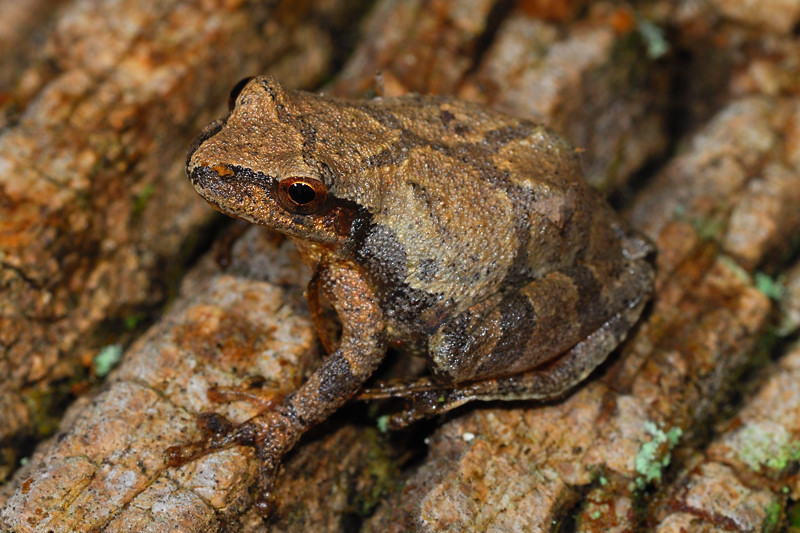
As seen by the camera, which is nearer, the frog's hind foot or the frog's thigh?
the frog's thigh

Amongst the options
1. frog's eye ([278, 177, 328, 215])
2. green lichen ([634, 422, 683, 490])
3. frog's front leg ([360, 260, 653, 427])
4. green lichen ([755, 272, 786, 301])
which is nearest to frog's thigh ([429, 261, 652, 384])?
frog's front leg ([360, 260, 653, 427])

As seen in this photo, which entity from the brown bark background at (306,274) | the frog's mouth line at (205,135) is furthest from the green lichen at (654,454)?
the frog's mouth line at (205,135)

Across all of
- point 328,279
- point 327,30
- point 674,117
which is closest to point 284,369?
point 328,279

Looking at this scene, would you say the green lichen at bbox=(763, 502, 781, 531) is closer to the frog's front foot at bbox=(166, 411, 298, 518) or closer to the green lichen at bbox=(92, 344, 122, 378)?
the frog's front foot at bbox=(166, 411, 298, 518)

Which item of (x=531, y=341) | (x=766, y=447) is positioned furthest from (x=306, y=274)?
(x=766, y=447)

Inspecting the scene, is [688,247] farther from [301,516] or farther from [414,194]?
[301,516]

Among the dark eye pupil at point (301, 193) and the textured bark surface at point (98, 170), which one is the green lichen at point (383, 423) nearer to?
the dark eye pupil at point (301, 193)

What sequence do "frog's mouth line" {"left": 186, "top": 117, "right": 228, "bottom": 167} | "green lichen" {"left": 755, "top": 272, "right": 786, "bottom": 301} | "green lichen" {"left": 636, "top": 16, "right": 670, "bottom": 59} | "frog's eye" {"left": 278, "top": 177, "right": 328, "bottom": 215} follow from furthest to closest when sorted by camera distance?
"green lichen" {"left": 636, "top": 16, "right": 670, "bottom": 59}
"green lichen" {"left": 755, "top": 272, "right": 786, "bottom": 301}
"frog's mouth line" {"left": 186, "top": 117, "right": 228, "bottom": 167}
"frog's eye" {"left": 278, "top": 177, "right": 328, "bottom": 215}

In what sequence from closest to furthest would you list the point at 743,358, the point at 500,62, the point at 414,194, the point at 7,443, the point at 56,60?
the point at 414,194 < the point at 7,443 < the point at 743,358 < the point at 56,60 < the point at 500,62
